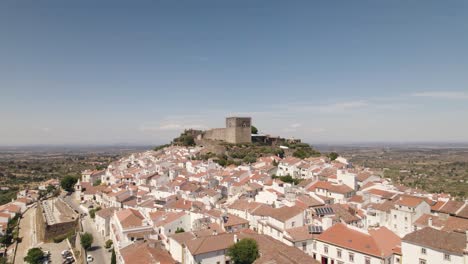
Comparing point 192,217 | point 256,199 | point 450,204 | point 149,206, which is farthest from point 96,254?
point 450,204

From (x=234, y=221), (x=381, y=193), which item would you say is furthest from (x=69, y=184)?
(x=381, y=193)

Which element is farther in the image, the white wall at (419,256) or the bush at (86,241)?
the bush at (86,241)

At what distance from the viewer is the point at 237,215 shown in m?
33.1

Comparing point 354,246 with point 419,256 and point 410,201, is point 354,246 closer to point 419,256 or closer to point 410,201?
point 419,256

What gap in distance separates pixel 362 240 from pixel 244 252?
8.37 m

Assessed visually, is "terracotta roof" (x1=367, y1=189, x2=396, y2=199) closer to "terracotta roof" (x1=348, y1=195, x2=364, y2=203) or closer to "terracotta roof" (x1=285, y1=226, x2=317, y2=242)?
"terracotta roof" (x1=348, y1=195, x2=364, y2=203)

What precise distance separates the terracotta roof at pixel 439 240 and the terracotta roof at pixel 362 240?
5.34 feet

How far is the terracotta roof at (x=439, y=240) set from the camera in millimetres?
19594

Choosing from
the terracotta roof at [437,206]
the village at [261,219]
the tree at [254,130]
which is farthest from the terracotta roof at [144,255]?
the tree at [254,130]

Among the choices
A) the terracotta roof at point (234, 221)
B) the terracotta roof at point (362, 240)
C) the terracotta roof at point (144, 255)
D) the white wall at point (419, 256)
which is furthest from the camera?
the terracotta roof at point (234, 221)

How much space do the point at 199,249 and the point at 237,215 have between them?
10036 mm

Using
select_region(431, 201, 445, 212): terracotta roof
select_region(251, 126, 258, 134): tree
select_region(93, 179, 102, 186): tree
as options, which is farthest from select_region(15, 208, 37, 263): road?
select_region(251, 126, 258, 134): tree

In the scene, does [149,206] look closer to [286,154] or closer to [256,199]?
[256,199]

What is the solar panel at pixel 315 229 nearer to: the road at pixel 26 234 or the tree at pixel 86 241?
the tree at pixel 86 241
